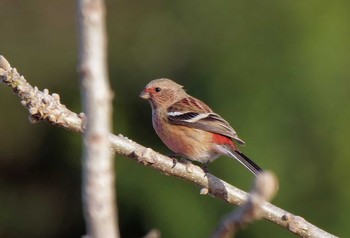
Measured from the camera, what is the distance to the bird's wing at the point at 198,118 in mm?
5212

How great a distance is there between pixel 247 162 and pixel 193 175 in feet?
4.49

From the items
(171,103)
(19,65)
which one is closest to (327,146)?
(171,103)

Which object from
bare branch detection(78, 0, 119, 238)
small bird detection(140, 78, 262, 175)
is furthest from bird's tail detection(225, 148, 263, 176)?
bare branch detection(78, 0, 119, 238)

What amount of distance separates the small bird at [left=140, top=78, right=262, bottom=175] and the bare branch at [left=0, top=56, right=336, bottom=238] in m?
1.36

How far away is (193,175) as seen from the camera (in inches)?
137

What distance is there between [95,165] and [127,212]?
8.42 meters

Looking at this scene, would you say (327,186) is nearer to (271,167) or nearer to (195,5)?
(271,167)

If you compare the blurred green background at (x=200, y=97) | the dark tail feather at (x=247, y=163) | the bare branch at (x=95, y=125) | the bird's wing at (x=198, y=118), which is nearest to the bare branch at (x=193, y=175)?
the dark tail feather at (x=247, y=163)

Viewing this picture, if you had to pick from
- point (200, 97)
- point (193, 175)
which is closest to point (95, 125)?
point (193, 175)

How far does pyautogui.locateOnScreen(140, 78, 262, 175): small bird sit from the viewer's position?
5113mm

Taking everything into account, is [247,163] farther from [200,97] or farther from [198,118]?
[200,97]

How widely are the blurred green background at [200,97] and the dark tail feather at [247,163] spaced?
3.23m

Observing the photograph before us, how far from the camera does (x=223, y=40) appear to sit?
9.52 m

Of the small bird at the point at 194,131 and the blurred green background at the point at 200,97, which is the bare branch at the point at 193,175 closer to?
the small bird at the point at 194,131
